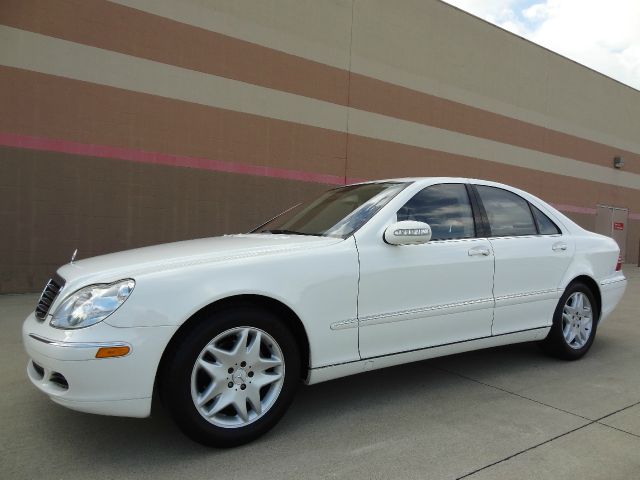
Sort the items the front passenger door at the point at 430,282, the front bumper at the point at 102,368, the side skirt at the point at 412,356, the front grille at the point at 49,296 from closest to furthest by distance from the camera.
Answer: the front bumper at the point at 102,368, the front grille at the point at 49,296, the side skirt at the point at 412,356, the front passenger door at the point at 430,282

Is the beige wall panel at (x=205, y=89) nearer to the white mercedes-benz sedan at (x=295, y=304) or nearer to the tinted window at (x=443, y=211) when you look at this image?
the white mercedes-benz sedan at (x=295, y=304)

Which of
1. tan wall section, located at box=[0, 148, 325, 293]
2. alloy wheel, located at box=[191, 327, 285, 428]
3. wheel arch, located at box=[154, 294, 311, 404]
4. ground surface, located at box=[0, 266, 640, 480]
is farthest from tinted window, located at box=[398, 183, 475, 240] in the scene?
tan wall section, located at box=[0, 148, 325, 293]

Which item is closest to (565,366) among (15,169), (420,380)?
(420,380)

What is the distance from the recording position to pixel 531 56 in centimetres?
1462

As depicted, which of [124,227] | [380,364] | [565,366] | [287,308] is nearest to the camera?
[287,308]

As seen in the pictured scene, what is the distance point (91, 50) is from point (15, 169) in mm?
2125

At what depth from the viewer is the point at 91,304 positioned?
249 centimetres

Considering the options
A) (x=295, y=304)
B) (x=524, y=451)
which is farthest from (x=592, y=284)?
(x=295, y=304)

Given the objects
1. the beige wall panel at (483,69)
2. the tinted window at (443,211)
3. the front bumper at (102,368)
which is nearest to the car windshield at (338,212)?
the tinted window at (443,211)

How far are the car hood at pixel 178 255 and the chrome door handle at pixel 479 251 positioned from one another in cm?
113

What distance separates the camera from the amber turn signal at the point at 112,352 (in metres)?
2.39

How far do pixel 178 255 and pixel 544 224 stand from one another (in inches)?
125

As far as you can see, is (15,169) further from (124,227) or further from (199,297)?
(199,297)

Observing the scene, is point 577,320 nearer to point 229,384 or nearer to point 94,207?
point 229,384
